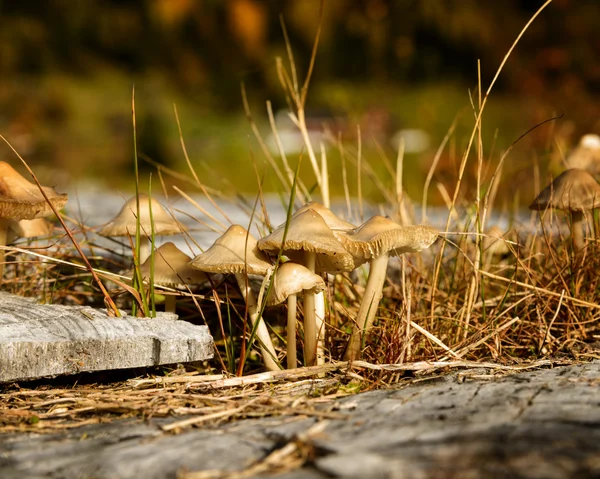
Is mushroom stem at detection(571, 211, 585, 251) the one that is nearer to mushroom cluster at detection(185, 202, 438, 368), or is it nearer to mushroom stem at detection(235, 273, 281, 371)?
mushroom cluster at detection(185, 202, 438, 368)

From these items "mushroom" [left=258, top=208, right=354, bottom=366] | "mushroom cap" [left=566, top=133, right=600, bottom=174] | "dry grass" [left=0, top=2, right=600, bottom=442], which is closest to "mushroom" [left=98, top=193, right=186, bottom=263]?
"dry grass" [left=0, top=2, right=600, bottom=442]

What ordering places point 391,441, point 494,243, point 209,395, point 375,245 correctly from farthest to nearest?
point 494,243 → point 375,245 → point 209,395 → point 391,441

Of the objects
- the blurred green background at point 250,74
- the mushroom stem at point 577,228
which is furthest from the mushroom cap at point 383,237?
the blurred green background at point 250,74

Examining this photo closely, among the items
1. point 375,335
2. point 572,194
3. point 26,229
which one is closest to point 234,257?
point 375,335

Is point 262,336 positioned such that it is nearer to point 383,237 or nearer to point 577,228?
point 383,237

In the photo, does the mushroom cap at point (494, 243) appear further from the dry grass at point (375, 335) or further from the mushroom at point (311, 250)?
the mushroom at point (311, 250)

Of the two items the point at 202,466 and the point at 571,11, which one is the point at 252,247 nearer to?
the point at 202,466
